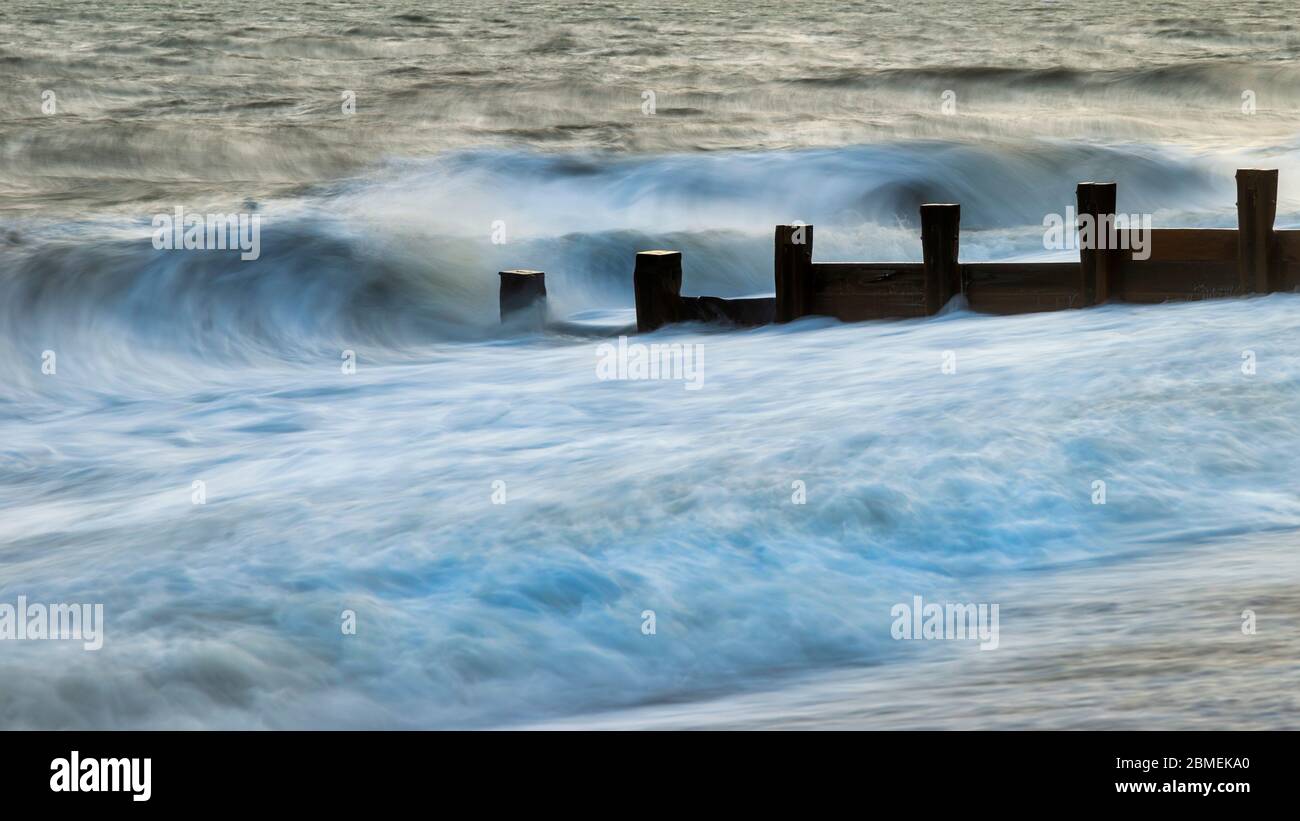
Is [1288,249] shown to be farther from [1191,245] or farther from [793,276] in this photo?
[793,276]

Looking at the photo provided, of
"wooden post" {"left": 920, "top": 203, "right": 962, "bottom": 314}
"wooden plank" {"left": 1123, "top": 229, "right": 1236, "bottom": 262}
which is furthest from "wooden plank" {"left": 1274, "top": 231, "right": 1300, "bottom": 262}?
"wooden post" {"left": 920, "top": 203, "right": 962, "bottom": 314}

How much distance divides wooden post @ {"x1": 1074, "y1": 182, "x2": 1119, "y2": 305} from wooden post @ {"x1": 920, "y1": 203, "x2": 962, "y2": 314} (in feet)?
2.79

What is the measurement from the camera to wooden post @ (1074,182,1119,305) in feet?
33.9

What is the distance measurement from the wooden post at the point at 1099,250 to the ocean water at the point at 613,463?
0.83ft

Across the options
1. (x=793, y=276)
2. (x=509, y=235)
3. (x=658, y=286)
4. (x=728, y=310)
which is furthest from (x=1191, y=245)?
(x=509, y=235)

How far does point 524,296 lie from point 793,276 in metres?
2.59

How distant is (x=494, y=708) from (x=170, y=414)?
20.6 ft

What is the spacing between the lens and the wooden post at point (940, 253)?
1062cm

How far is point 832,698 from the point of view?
4.84 meters

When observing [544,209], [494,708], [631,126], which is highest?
[631,126]

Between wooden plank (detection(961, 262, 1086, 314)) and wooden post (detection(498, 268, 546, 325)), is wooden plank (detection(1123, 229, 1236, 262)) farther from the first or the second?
wooden post (detection(498, 268, 546, 325))
